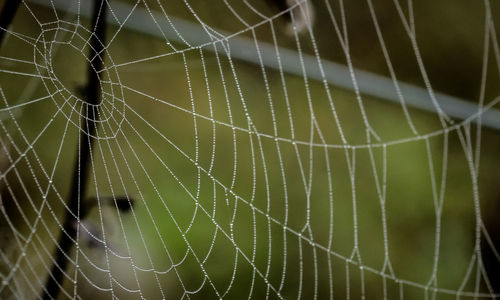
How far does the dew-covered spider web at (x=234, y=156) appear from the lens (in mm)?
928

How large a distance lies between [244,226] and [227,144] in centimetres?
19

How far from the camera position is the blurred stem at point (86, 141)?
71 centimetres

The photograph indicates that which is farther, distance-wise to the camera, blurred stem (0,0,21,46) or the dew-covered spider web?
the dew-covered spider web

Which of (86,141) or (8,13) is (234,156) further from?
(8,13)

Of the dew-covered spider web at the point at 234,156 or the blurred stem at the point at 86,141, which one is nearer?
the blurred stem at the point at 86,141

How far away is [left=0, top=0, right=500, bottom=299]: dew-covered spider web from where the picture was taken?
3.04 ft

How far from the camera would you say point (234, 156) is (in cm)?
124

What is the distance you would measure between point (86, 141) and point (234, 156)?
0.49 metres

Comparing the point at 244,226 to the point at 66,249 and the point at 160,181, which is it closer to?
the point at 160,181

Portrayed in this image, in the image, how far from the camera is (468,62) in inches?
57.6

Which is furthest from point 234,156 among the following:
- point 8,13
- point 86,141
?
point 8,13

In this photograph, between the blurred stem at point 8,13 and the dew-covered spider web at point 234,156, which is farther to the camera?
the dew-covered spider web at point 234,156

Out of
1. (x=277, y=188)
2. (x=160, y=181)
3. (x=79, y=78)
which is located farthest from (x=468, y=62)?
(x=79, y=78)

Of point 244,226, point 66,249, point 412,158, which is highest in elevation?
point 412,158
